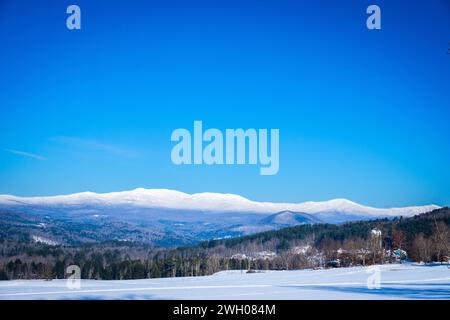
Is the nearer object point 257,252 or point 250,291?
point 250,291

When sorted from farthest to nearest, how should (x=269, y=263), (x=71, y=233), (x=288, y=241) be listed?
1. (x=288, y=241)
2. (x=269, y=263)
3. (x=71, y=233)

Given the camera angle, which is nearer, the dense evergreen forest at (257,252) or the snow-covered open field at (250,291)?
the snow-covered open field at (250,291)

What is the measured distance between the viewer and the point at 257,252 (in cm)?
2752

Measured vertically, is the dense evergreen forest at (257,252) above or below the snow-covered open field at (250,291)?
below

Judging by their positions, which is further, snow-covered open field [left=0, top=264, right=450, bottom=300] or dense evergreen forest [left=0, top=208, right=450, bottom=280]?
dense evergreen forest [left=0, top=208, right=450, bottom=280]

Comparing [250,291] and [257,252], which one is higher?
[250,291]

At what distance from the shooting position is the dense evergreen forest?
10.7m

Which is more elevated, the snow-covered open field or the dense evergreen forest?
the snow-covered open field

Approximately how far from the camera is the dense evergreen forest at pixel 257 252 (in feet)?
35.1
